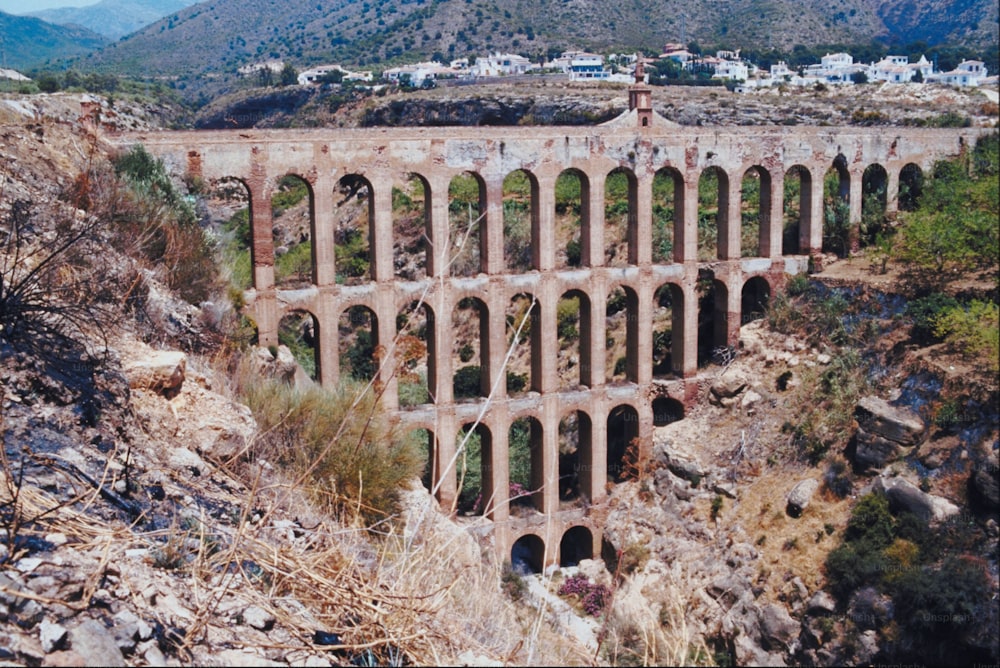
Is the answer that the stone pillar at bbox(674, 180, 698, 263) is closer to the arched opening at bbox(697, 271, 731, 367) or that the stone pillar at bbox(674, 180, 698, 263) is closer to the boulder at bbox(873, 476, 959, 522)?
the arched opening at bbox(697, 271, 731, 367)

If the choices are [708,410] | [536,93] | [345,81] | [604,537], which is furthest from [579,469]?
[345,81]

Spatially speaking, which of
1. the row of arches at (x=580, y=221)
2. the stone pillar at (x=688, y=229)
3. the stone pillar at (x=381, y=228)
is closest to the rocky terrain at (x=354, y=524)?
the row of arches at (x=580, y=221)

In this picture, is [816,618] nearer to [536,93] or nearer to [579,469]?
[579,469]

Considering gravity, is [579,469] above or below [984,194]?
below

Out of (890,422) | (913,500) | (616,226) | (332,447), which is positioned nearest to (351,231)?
(616,226)

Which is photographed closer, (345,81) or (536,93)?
(536,93)

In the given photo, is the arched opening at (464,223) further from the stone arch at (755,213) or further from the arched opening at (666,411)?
the arched opening at (666,411)
